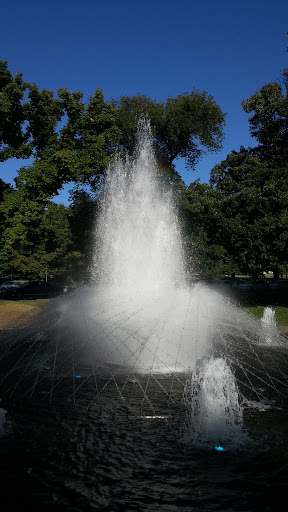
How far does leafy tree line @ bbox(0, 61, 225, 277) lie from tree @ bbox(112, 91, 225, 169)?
91 millimetres

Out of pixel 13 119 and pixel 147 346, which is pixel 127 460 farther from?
pixel 13 119

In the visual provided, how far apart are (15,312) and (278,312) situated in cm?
1596

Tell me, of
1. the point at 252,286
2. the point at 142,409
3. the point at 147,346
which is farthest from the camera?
the point at 252,286

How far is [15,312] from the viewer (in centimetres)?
2748

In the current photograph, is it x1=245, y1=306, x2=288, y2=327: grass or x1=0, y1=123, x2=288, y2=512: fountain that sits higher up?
x1=245, y1=306, x2=288, y2=327: grass

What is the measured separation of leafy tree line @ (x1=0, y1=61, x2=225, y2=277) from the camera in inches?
1197

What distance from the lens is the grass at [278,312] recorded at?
24742 millimetres

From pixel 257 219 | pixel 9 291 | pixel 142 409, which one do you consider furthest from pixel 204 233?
pixel 142 409

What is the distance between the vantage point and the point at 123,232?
87.2ft

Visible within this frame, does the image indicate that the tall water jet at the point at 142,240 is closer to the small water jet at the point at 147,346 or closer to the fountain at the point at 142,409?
the small water jet at the point at 147,346

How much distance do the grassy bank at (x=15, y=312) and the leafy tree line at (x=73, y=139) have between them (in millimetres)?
3359

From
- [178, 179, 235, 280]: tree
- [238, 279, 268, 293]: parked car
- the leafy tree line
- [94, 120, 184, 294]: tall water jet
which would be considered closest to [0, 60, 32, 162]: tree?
the leafy tree line

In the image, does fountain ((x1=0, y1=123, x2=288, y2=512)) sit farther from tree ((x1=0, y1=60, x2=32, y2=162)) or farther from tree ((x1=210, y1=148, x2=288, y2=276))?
tree ((x1=0, y1=60, x2=32, y2=162))

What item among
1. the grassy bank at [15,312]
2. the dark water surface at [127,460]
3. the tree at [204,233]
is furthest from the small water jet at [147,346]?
the tree at [204,233]
